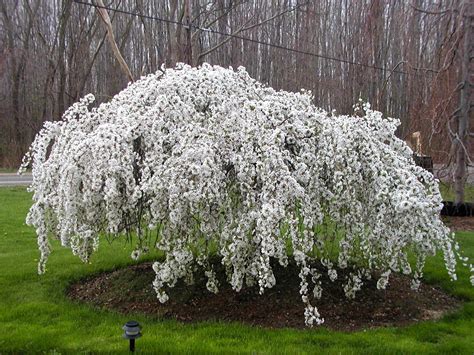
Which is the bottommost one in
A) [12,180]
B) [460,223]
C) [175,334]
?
Answer: [175,334]

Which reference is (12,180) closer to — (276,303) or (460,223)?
(460,223)

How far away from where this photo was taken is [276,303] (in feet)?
14.9

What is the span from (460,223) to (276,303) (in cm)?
530

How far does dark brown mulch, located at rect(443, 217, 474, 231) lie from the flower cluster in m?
4.26

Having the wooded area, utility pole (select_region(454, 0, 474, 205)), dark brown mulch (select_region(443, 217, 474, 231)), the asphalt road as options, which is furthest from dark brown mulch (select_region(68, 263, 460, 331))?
the asphalt road

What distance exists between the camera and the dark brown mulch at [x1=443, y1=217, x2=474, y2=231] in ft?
27.1

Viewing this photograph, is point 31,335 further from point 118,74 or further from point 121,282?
point 118,74

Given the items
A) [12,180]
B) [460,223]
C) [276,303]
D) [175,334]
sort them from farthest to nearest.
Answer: [12,180] → [460,223] → [276,303] → [175,334]

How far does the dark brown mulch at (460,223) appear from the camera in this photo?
325 inches

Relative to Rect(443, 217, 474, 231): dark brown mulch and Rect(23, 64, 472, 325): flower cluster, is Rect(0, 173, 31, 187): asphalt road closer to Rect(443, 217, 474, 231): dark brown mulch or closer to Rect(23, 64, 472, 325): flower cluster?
Rect(23, 64, 472, 325): flower cluster

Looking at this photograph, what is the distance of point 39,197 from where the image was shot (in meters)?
4.59

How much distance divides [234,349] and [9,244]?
4.66 m

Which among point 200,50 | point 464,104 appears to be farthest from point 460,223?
point 200,50

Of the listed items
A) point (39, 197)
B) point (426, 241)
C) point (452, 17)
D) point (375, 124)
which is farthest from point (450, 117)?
point (39, 197)
